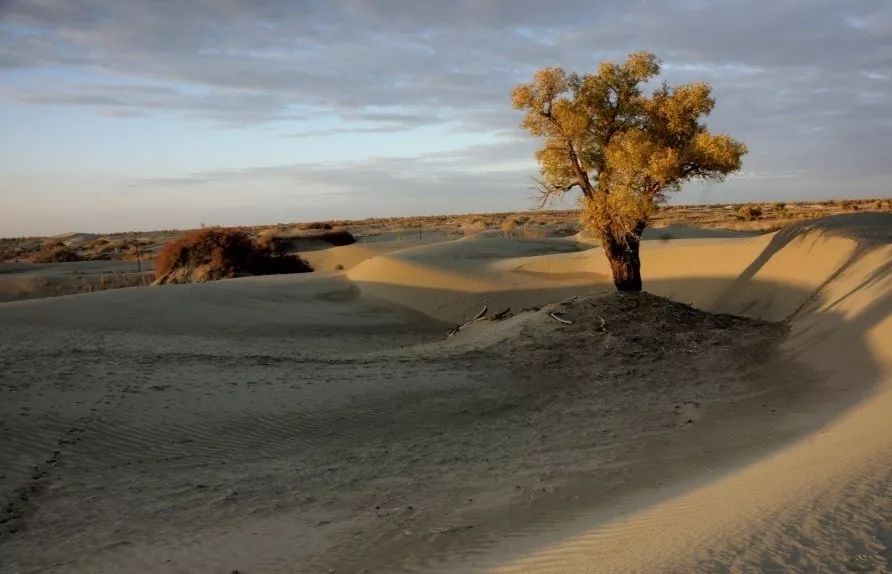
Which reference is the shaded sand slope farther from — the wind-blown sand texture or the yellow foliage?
the yellow foliage

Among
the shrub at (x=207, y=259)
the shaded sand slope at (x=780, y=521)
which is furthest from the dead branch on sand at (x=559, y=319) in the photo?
the shrub at (x=207, y=259)

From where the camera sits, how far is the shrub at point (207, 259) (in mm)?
31422

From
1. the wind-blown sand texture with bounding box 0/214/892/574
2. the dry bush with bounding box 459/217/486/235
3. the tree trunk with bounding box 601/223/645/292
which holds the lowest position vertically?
the wind-blown sand texture with bounding box 0/214/892/574

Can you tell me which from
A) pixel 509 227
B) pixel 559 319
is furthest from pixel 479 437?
pixel 509 227

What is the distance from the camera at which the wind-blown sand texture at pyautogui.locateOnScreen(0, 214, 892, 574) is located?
16.2 ft

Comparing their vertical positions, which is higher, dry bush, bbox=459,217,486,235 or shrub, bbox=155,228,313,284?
dry bush, bbox=459,217,486,235

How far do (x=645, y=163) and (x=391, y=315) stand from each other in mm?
9980

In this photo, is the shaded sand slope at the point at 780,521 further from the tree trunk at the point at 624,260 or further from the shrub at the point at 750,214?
the shrub at the point at 750,214

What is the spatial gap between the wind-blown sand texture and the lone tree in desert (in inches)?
94.0

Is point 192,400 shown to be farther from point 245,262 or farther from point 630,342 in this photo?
point 245,262

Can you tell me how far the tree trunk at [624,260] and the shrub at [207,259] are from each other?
19.4 m

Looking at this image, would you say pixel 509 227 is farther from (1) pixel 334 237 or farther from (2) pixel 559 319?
(2) pixel 559 319

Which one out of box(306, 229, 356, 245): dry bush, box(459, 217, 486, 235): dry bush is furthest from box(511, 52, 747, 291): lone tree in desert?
box(459, 217, 486, 235): dry bush

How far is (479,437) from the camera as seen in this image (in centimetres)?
908
